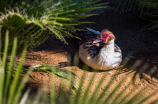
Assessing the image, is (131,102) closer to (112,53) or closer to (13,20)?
(13,20)

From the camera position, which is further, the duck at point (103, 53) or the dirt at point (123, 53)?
the duck at point (103, 53)

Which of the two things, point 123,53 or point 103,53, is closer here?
point 103,53

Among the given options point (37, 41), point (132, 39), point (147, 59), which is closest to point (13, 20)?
point (37, 41)

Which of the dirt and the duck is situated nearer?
the dirt

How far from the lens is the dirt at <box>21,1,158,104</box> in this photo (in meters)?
2.50

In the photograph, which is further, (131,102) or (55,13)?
(55,13)

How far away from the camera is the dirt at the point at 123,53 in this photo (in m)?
2.50

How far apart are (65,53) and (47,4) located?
6.06ft

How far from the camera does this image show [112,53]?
275cm

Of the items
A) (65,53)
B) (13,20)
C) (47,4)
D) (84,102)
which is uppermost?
(47,4)

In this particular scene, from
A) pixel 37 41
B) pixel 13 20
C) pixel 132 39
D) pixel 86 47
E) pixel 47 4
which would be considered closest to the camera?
pixel 13 20

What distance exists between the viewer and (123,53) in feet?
10.7

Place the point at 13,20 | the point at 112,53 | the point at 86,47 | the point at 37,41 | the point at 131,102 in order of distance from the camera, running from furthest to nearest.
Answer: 1. the point at 86,47
2. the point at 112,53
3. the point at 37,41
4. the point at 13,20
5. the point at 131,102

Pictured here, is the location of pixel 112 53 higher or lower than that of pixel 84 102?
lower
